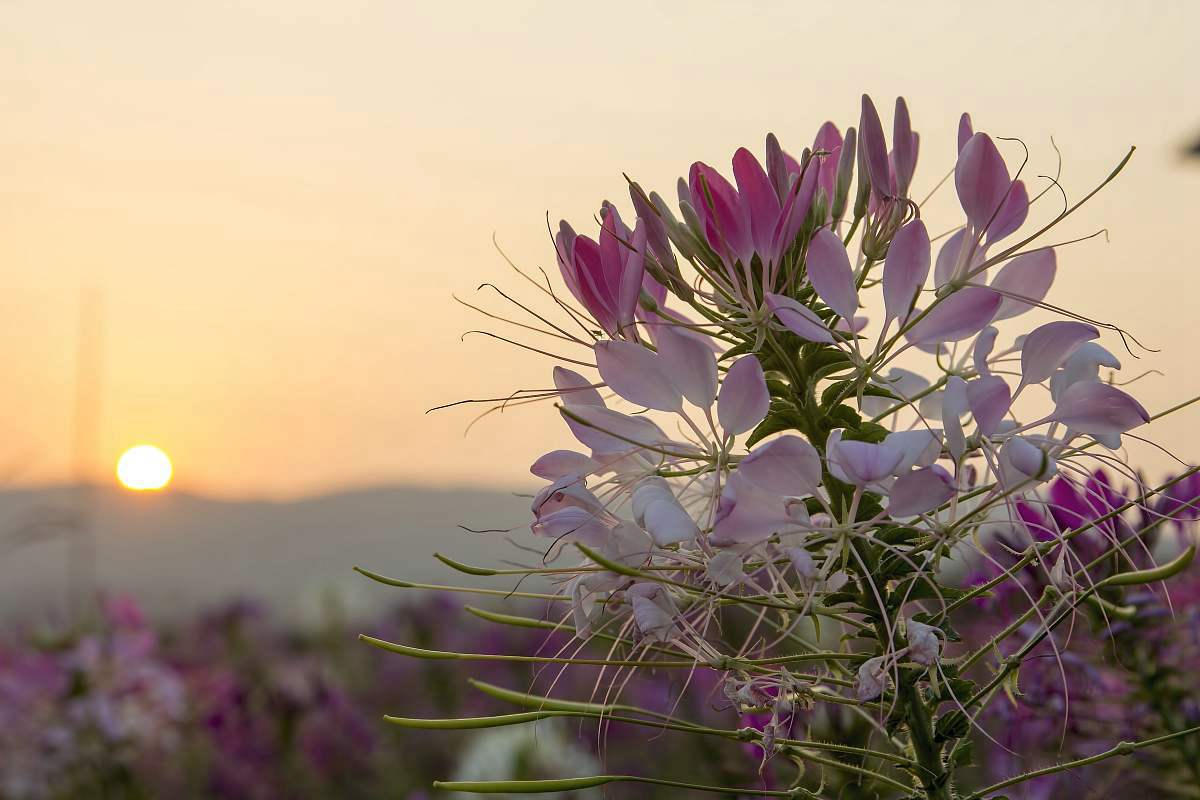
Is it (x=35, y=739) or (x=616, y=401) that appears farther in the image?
(x=35, y=739)

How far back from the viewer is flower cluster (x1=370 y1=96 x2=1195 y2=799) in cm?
115

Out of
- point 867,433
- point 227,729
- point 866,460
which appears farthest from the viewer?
point 227,729

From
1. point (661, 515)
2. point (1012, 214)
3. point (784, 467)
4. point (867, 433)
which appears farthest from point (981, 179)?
point (661, 515)

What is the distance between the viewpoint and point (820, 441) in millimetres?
1328

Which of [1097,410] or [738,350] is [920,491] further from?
[738,350]

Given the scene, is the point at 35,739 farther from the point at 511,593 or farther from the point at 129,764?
the point at 511,593

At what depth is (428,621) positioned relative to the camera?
264 inches

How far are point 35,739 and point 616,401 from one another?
364cm

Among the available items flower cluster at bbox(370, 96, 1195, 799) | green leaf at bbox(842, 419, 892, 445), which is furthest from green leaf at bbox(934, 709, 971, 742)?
green leaf at bbox(842, 419, 892, 445)

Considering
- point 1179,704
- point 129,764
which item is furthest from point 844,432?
point 129,764

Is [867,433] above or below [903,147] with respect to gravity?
below

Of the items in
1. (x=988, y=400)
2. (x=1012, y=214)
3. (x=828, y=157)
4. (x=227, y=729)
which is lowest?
(x=227, y=729)

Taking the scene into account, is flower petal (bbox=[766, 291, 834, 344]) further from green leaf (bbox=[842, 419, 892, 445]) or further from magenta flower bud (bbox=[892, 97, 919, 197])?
magenta flower bud (bbox=[892, 97, 919, 197])

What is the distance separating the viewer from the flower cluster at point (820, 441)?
115cm
